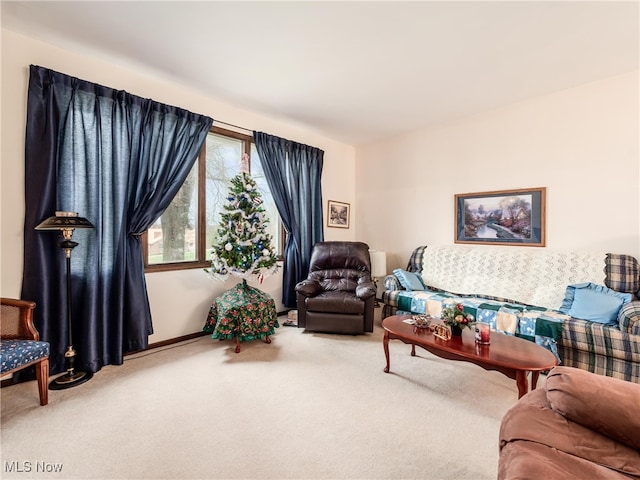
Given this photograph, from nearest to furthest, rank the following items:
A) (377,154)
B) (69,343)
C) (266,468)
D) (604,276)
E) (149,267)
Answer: (266,468)
(69,343)
(604,276)
(149,267)
(377,154)

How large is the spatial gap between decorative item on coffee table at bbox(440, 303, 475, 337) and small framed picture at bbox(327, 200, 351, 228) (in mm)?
2973

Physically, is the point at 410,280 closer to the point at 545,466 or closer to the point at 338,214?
the point at 338,214

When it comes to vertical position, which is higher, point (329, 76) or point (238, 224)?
point (329, 76)

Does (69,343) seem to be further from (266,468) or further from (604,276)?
(604,276)

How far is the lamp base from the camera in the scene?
2309 mm

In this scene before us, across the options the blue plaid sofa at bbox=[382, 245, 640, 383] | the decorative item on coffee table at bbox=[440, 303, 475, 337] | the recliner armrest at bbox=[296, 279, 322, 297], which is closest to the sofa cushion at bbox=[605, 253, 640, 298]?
the blue plaid sofa at bbox=[382, 245, 640, 383]

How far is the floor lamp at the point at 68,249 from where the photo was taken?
87.9 inches

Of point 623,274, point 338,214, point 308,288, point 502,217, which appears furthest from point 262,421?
point 338,214

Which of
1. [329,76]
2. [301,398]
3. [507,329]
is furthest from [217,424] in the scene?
[329,76]

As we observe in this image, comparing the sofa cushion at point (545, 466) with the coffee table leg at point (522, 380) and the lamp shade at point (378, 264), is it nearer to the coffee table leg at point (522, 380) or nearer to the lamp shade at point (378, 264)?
the coffee table leg at point (522, 380)

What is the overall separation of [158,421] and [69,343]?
45.6 inches

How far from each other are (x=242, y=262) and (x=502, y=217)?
3353 mm

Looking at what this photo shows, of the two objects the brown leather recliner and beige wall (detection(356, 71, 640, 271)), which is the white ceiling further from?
the brown leather recliner

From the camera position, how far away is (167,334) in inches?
127
